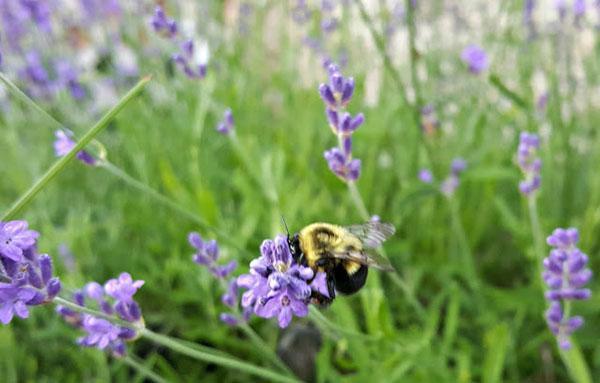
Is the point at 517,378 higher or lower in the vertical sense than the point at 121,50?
lower

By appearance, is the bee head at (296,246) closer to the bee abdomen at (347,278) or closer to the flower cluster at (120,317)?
the bee abdomen at (347,278)

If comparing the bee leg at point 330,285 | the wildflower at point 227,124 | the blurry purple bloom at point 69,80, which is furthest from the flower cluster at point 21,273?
the blurry purple bloom at point 69,80

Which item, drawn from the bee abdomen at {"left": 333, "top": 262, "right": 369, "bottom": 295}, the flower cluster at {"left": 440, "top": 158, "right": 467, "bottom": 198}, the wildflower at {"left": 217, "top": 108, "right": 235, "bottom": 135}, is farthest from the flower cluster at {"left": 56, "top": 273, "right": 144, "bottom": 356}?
the flower cluster at {"left": 440, "top": 158, "right": 467, "bottom": 198}

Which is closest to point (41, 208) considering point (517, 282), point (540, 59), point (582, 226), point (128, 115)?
point (128, 115)

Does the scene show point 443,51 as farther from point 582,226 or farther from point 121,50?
point 121,50

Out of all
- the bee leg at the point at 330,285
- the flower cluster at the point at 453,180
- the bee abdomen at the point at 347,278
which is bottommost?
the bee leg at the point at 330,285

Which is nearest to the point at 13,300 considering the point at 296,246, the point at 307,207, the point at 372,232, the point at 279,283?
the point at 279,283
